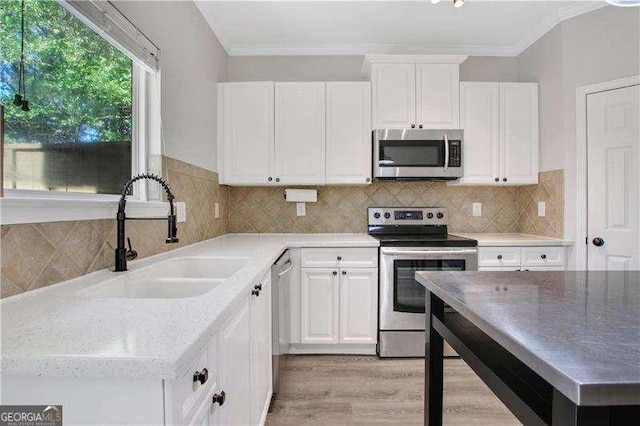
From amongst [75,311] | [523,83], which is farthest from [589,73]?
[75,311]

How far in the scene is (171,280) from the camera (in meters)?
1.31

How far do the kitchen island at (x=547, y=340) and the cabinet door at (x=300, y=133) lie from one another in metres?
A: 1.67

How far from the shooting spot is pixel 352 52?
9.87ft

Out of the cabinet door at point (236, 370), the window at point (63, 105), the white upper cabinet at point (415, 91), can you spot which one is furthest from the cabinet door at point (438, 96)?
the cabinet door at point (236, 370)

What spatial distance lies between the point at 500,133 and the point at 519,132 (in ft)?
0.54

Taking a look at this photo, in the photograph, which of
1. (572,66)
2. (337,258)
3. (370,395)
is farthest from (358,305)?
→ (572,66)

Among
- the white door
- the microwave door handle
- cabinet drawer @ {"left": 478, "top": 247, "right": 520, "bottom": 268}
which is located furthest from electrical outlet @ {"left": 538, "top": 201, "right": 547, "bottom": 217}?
the microwave door handle

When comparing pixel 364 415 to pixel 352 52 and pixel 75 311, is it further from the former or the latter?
pixel 352 52

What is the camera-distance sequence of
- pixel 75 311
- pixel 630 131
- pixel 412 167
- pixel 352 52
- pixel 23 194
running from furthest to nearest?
pixel 352 52 → pixel 412 167 → pixel 630 131 → pixel 23 194 → pixel 75 311

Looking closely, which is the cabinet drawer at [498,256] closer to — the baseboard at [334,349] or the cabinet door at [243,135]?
the baseboard at [334,349]

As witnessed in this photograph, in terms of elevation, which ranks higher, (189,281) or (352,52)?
(352,52)

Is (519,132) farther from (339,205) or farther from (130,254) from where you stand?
(130,254)

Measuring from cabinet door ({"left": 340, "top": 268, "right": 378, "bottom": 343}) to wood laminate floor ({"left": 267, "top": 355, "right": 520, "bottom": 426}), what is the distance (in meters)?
0.18

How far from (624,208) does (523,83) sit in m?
1.28
